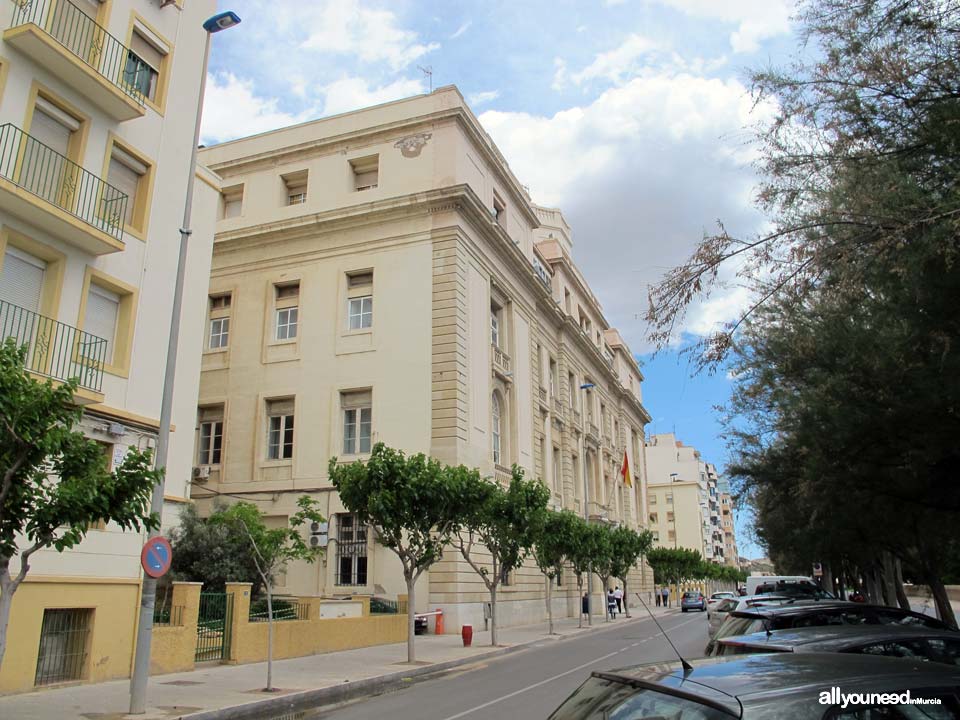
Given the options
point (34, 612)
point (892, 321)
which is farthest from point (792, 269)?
point (34, 612)

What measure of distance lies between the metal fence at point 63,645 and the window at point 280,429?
52.6 ft

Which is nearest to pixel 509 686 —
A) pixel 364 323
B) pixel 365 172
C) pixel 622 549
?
pixel 364 323

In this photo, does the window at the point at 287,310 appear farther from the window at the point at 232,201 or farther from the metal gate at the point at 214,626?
the metal gate at the point at 214,626

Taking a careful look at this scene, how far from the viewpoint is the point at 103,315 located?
15.5 m

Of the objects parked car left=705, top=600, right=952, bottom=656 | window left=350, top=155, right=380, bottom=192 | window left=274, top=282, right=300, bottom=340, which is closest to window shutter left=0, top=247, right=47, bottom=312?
parked car left=705, top=600, right=952, bottom=656

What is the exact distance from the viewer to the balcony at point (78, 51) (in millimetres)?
13531

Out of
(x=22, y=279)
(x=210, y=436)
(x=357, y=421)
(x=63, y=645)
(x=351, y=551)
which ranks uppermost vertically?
(x=357, y=421)

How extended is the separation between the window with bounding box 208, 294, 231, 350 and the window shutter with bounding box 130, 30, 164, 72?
16.5 meters

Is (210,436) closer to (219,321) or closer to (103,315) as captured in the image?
(219,321)

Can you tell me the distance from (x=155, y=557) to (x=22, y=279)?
6477 millimetres

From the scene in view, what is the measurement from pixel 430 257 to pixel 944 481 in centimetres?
2040

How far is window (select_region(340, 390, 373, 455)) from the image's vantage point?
29.1 metres

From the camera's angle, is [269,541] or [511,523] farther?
[511,523]

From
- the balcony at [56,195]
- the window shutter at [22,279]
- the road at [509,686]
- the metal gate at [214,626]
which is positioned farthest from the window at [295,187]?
the road at [509,686]
